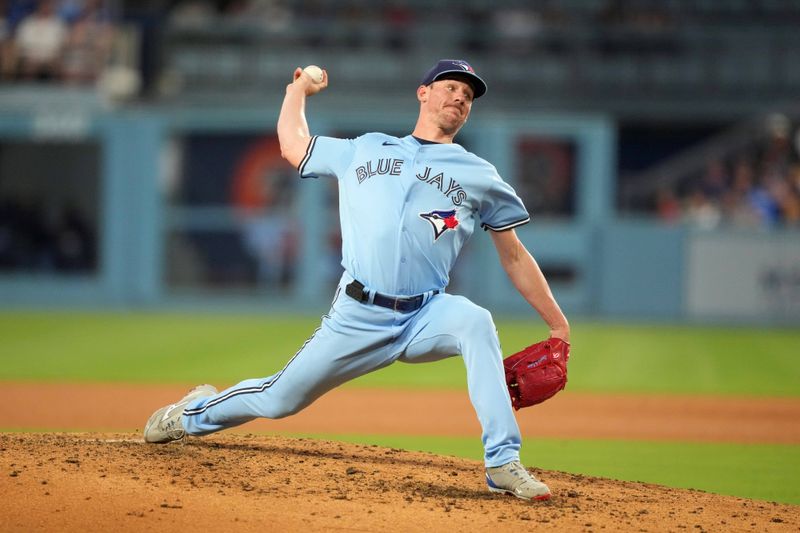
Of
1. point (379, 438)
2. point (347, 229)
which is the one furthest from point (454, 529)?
point (379, 438)

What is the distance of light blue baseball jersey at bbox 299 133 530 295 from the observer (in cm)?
498

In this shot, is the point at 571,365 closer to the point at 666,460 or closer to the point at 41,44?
the point at 666,460

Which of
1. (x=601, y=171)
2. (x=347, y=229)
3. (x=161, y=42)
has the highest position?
(x=161, y=42)

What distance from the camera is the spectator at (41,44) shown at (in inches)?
749

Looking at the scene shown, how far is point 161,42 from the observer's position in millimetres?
20172

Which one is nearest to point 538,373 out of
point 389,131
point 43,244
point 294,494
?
point 294,494

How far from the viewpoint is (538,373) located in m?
5.18

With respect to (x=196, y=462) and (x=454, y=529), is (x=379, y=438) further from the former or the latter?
(x=454, y=529)

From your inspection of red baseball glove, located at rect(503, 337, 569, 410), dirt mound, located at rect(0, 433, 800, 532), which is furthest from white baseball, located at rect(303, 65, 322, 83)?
dirt mound, located at rect(0, 433, 800, 532)

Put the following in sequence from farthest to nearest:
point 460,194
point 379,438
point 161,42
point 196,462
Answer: point 161,42 → point 379,438 → point 196,462 → point 460,194

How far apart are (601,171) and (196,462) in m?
14.5

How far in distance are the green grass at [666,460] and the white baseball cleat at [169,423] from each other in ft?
5.98

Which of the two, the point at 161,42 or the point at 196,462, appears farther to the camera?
the point at 161,42

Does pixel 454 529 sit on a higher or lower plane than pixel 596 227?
lower
